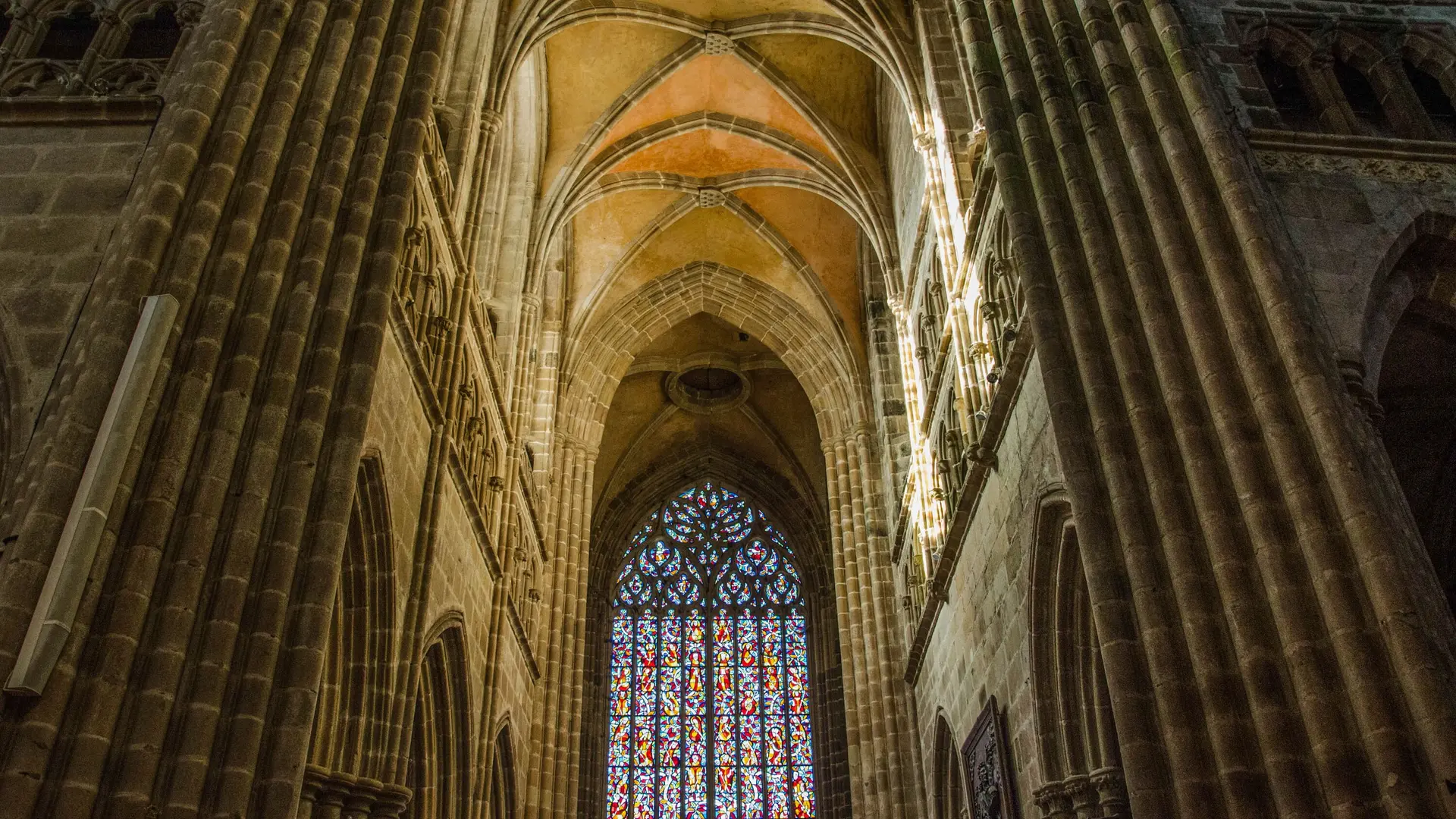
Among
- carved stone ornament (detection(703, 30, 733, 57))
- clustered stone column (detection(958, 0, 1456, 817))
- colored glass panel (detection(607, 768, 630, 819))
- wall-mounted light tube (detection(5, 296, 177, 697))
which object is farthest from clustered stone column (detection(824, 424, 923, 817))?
wall-mounted light tube (detection(5, 296, 177, 697))

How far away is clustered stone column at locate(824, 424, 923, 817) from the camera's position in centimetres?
1666

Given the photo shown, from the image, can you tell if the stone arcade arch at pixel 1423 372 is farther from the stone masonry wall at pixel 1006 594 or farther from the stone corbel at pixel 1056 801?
the stone corbel at pixel 1056 801

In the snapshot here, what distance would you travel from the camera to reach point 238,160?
8484 mm

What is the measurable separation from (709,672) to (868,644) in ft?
19.8

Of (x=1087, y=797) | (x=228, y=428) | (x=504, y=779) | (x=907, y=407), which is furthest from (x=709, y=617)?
(x=228, y=428)

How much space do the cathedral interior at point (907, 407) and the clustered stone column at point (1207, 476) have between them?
27 millimetres

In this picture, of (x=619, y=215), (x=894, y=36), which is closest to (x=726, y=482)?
(x=619, y=215)

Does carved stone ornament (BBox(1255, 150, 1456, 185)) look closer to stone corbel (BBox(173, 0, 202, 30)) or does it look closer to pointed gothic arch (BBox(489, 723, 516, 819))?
stone corbel (BBox(173, 0, 202, 30))

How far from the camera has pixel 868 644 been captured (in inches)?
710

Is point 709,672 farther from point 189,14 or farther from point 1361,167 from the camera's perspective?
point 1361,167

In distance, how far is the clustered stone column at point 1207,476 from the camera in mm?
6121

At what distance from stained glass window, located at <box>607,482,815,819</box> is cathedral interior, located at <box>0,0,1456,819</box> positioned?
5629mm

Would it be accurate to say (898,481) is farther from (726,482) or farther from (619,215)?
(726,482)

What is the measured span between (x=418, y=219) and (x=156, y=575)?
4.38m
